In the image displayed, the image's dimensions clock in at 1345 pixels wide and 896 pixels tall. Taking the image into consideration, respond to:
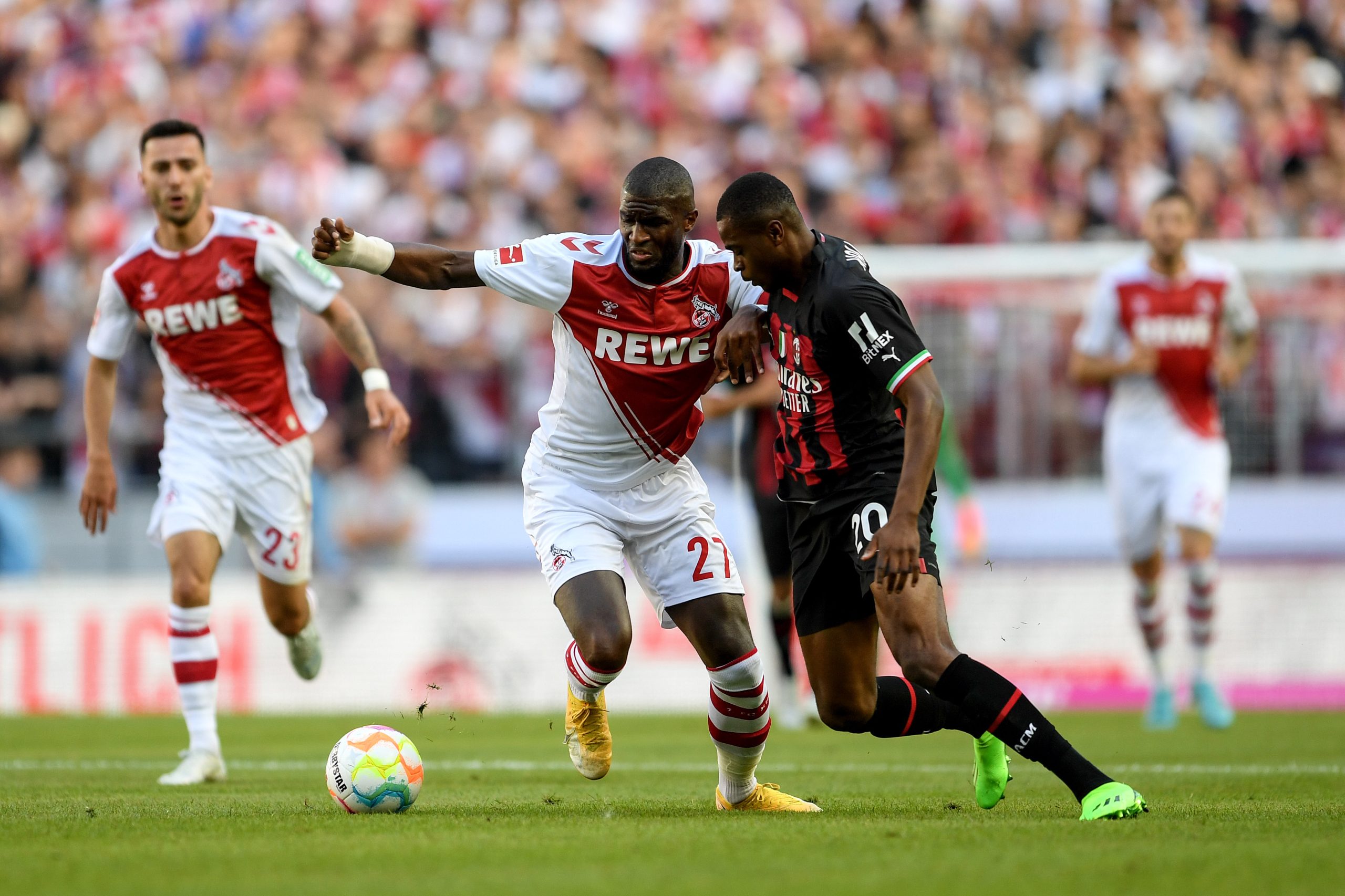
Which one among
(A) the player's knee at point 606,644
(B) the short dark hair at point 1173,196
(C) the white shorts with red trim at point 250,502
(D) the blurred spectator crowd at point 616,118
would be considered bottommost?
(A) the player's knee at point 606,644

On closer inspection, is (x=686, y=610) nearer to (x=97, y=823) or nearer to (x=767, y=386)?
(x=97, y=823)

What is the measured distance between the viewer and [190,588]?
845cm

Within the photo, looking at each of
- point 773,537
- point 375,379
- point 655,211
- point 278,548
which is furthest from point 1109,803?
point 773,537

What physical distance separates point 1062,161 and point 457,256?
12.6 metres

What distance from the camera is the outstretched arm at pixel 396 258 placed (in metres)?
6.32

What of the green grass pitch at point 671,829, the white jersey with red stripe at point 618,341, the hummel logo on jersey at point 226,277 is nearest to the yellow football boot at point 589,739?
the green grass pitch at point 671,829

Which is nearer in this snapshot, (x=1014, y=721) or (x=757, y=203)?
(x=1014, y=721)

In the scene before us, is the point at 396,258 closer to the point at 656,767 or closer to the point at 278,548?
the point at 278,548

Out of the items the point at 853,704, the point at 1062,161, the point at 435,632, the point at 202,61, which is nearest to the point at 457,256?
the point at 853,704

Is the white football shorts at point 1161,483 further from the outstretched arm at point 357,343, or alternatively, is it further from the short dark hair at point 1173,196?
the outstretched arm at point 357,343

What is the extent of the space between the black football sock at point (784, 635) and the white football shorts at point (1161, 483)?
8.26ft

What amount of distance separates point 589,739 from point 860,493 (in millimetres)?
1466

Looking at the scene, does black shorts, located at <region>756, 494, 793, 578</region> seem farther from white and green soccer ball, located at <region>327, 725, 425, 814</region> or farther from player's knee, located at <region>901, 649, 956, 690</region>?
player's knee, located at <region>901, 649, 956, 690</region>

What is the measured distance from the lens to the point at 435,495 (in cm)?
1548
